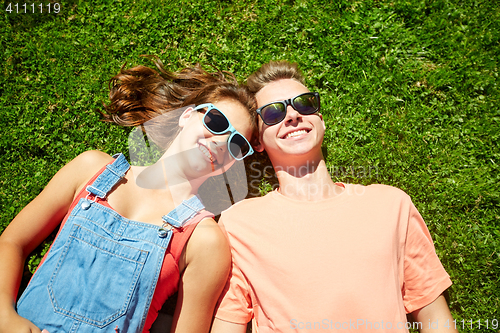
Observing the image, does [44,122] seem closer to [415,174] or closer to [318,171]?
[318,171]

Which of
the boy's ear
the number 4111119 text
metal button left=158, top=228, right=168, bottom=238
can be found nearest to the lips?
the boy's ear

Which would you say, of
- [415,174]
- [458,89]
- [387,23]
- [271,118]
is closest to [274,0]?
[387,23]

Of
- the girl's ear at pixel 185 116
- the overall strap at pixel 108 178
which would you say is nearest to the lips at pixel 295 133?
the girl's ear at pixel 185 116

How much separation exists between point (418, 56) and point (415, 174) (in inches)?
65.1

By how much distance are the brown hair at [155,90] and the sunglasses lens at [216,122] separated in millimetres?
445

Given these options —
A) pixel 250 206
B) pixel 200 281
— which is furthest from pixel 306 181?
pixel 200 281

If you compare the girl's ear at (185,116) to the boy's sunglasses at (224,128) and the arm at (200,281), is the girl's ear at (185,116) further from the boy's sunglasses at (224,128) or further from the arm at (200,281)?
the arm at (200,281)

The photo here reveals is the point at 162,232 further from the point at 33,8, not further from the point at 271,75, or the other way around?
the point at 33,8

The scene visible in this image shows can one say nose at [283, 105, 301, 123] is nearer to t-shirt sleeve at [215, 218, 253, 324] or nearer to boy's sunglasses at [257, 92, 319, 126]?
boy's sunglasses at [257, 92, 319, 126]

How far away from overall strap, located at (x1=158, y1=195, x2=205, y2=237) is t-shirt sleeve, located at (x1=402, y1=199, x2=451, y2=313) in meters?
2.20

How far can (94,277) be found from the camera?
2.67m

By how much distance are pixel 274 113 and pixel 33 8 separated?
370 centimetres

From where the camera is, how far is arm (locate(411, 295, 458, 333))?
2.90 meters

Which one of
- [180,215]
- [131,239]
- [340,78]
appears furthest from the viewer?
[340,78]
